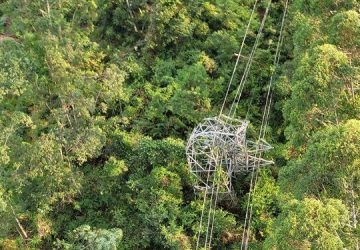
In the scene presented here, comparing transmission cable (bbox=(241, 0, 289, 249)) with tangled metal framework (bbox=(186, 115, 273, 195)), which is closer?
tangled metal framework (bbox=(186, 115, 273, 195))

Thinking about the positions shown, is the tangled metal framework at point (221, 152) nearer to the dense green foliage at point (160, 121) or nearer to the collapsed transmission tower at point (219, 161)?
the collapsed transmission tower at point (219, 161)

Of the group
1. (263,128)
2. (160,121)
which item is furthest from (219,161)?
(160,121)

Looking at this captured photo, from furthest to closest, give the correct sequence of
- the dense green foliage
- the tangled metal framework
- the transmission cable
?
the transmission cable < the tangled metal framework < the dense green foliage

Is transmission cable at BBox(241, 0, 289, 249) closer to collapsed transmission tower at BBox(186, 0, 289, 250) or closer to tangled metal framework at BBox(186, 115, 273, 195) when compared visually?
collapsed transmission tower at BBox(186, 0, 289, 250)

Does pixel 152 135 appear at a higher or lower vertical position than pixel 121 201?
higher

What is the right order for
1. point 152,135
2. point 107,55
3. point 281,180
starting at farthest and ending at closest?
point 107,55
point 152,135
point 281,180

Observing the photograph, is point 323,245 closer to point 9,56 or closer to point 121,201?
point 121,201

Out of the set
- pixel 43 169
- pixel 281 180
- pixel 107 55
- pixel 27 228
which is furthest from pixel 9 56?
pixel 281 180

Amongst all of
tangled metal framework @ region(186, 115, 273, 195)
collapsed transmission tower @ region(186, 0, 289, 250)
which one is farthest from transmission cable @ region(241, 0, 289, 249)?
tangled metal framework @ region(186, 115, 273, 195)
